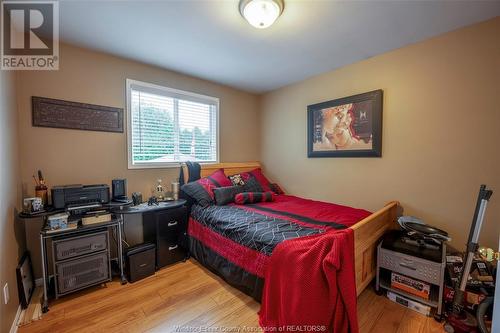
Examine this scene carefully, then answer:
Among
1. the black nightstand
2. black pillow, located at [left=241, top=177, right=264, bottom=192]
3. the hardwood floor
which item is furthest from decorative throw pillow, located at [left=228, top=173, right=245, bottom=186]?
the hardwood floor

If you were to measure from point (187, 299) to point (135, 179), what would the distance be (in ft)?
5.16

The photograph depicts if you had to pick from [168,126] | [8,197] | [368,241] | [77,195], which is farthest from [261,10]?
[8,197]

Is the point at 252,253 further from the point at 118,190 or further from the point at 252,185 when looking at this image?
the point at 118,190

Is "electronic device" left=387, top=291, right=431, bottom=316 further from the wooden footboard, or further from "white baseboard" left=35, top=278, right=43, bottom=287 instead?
"white baseboard" left=35, top=278, right=43, bottom=287

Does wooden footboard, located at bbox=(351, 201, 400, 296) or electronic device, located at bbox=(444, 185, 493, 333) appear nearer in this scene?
electronic device, located at bbox=(444, 185, 493, 333)

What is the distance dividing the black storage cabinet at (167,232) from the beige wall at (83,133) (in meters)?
0.46

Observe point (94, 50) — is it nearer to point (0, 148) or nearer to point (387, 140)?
point (0, 148)

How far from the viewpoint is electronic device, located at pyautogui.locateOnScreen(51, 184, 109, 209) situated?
1.89 metres

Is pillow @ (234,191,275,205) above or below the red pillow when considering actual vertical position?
below

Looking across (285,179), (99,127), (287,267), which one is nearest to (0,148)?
(99,127)

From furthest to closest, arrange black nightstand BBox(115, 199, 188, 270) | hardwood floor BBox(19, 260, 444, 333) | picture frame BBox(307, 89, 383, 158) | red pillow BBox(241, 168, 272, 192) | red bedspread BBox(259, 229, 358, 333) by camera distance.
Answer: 1. red pillow BBox(241, 168, 272, 192)
2. picture frame BBox(307, 89, 383, 158)
3. black nightstand BBox(115, 199, 188, 270)
4. hardwood floor BBox(19, 260, 444, 333)
5. red bedspread BBox(259, 229, 358, 333)

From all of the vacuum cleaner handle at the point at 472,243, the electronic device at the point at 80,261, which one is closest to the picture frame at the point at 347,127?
the vacuum cleaner handle at the point at 472,243

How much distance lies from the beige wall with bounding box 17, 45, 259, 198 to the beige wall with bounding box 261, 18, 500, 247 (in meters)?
2.51

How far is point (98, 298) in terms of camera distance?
190cm
